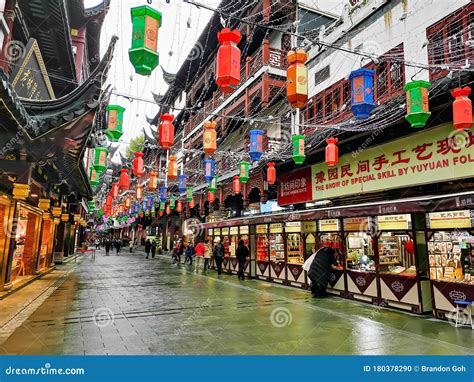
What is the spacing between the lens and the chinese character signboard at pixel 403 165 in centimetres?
943

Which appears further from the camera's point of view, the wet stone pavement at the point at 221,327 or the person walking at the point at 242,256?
the person walking at the point at 242,256

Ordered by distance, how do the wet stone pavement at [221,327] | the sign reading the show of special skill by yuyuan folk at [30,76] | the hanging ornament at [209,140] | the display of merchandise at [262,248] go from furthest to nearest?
the display of merchandise at [262,248]
the hanging ornament at [209,140]
the sign reading the show of special skill by yuyuan folk at [30,76]
the wet stone pavement at [221,327]

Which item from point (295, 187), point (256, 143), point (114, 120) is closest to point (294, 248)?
point (295, 187)

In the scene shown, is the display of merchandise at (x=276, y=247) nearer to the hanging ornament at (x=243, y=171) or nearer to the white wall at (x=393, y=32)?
the hanging ornament at (x=243, y=171)

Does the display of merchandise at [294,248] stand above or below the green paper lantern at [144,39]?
below

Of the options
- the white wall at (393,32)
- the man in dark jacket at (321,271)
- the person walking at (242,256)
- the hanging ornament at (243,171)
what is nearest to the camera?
the white wall at (393,32)

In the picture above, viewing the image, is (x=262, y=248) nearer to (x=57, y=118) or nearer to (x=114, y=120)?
(x=114, y=120)

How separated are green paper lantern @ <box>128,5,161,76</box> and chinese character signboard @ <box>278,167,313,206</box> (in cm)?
1126

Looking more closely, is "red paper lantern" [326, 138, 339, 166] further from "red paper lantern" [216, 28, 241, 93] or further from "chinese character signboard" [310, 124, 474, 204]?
"red paper lantern" [216, 28, 241, 93]

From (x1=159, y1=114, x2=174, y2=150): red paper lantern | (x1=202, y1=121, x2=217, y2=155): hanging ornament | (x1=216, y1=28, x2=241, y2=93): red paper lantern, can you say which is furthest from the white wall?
(x1=159, y1=114, x2=174, y2=150): red paper lantern

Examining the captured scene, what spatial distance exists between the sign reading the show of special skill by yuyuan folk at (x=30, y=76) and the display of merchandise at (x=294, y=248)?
10.6 meters

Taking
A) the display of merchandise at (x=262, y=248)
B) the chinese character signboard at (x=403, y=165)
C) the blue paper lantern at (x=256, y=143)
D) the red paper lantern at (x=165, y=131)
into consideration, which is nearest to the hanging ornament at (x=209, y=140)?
the red paper lantern at (x=165, y=131)

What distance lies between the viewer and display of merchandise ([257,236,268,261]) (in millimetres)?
15791

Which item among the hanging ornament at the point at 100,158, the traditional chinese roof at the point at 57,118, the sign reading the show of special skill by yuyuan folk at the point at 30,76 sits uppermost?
the sign reading the show of special skill by yuyuan folk at the point at 30,76
